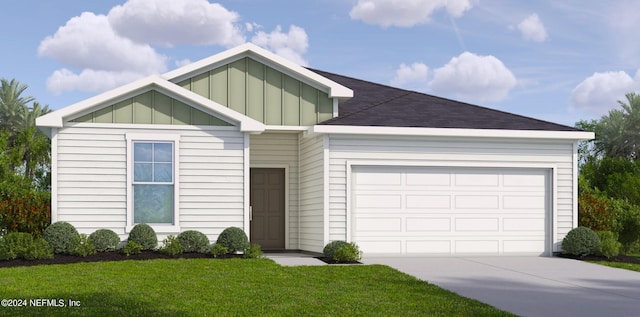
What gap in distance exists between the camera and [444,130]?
18.0 m

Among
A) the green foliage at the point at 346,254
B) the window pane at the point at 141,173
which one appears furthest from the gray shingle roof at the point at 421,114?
the window pane at the point at 141,173

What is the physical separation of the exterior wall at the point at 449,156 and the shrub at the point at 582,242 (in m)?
0.56

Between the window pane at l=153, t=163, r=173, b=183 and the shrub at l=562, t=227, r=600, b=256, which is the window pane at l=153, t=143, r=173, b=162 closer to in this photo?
the window pane at l=153, t=163, r=173, b=183

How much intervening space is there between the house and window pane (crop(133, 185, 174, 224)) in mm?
21

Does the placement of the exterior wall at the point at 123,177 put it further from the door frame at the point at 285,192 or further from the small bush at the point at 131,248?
the door frame at the point at 285,192

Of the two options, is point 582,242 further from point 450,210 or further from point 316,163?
point 316,163

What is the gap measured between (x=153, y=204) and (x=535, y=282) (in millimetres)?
8039

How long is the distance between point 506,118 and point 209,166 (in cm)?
725

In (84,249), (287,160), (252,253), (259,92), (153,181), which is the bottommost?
(252,253)

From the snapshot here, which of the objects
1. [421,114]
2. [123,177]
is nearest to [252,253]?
[123,177]

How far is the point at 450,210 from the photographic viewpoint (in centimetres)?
1838

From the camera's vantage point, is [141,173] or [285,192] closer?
[141,173]

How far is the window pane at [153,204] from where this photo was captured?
671 inches

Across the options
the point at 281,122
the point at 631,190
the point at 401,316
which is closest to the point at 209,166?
the point at 281,122
